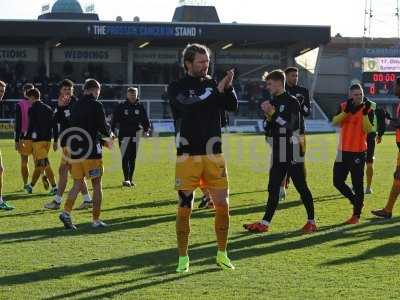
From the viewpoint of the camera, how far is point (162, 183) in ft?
53.7

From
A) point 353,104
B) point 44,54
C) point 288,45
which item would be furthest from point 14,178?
point 288,45

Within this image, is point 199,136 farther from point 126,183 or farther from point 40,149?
point 126,183

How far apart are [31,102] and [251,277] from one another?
7395 mm

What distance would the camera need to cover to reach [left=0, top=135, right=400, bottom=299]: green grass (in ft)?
23.1

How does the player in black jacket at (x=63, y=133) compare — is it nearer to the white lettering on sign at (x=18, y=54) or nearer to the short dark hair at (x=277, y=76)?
Answer: the short dark hair at (x=277, y=76)

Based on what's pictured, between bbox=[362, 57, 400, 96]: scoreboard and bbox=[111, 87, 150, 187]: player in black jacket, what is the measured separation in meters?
29.2

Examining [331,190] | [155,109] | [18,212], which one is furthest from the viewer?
[155,109]

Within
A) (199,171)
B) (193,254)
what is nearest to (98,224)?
(193,254)

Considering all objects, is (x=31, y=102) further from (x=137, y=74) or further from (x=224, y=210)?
(x=137, y=74)

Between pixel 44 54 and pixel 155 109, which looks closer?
pixel 155 109

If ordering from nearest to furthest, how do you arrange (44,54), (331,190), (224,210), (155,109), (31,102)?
(224,210)
(31,102)
(331,190)
(155,109)
(44,54)

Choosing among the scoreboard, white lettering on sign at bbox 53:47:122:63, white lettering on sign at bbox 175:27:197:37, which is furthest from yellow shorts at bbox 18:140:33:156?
white lettering on sign at bbox 53:47:122:63

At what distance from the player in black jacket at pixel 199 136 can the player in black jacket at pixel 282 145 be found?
2.11m

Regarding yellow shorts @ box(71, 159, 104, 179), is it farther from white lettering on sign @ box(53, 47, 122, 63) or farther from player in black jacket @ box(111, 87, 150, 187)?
white lettering on sign @ box(53, 47, 122, 63)
